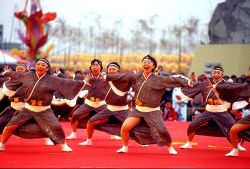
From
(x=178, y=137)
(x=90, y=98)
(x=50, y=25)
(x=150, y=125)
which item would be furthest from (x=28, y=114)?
(x=50, y=25)

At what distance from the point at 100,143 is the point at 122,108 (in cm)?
87

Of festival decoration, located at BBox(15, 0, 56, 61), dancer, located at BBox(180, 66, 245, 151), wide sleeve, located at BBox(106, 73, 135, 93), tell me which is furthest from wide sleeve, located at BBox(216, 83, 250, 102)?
festival decoration, located at BBox(15, 0, 56, 61)

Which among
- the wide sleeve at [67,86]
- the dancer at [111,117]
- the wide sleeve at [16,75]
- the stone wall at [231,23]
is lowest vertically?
the dancer at [111,117]

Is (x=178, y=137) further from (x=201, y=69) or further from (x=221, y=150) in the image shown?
(x=201, y=69)

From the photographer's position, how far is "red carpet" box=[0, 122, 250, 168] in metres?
9.64

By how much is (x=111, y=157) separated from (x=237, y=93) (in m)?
2.26

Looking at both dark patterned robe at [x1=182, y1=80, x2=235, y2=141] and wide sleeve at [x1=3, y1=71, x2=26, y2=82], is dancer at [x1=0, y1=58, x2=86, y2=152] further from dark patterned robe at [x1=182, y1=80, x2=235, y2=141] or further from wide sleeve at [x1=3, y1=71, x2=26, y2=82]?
dark patterned robe at [x1=182, y1=80, x2=235, y2=141]

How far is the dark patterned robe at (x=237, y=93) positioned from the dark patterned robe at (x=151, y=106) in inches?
26.8

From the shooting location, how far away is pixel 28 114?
1149 centimetres

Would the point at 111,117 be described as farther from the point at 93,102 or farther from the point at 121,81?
the point at 121,81

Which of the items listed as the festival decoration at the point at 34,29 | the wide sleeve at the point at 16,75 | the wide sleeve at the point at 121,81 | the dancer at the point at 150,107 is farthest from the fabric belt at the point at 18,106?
the festival decoration at the point at 34,29

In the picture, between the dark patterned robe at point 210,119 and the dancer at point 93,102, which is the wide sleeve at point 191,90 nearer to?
the dark patterned robe at point 210,119

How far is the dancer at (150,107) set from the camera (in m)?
11.3

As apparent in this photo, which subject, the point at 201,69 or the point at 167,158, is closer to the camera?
the point at 167,158
